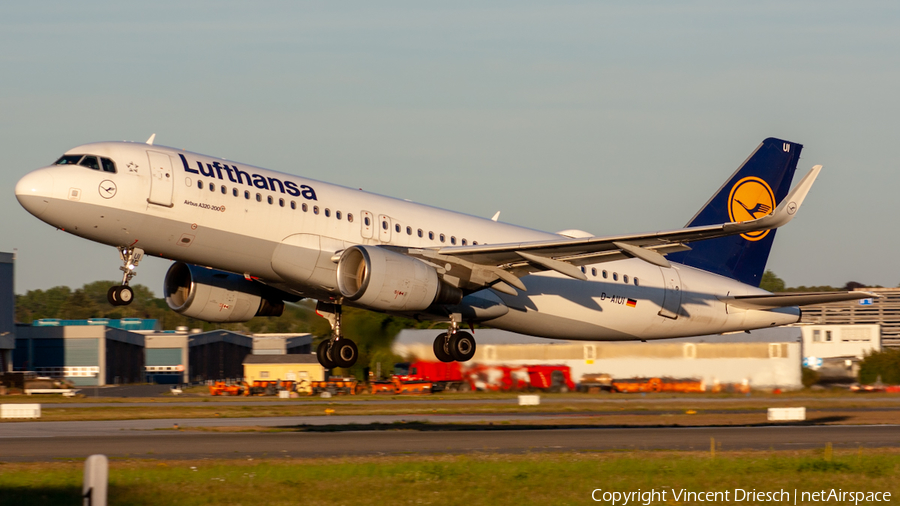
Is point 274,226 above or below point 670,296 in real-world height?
above

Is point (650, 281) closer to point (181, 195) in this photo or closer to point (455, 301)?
point (455, 301)

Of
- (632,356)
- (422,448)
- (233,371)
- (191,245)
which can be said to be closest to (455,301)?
(422,448)

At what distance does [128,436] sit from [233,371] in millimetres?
84000

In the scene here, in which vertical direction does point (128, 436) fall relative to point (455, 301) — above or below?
below

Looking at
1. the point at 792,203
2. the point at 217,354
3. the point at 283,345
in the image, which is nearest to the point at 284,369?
the point at 283,345

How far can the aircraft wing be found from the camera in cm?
2784

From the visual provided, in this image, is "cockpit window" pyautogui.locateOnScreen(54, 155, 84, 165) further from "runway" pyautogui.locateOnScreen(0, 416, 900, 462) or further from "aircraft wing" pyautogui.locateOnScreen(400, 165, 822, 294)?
"aircraft wing" pyautogui.locateOnScreen(400, 165, 822, 294)

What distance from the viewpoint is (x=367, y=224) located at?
30672 millimetres

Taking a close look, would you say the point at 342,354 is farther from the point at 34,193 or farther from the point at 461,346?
the point at 34,193

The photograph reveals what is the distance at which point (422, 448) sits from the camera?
90.3 feet

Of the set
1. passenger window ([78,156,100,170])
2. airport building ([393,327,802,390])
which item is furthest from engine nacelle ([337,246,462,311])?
airport building ([393,327,802,390])

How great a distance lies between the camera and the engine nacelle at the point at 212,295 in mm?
32906

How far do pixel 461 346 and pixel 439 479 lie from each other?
12.1 m

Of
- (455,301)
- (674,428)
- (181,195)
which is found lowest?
(674,428)
